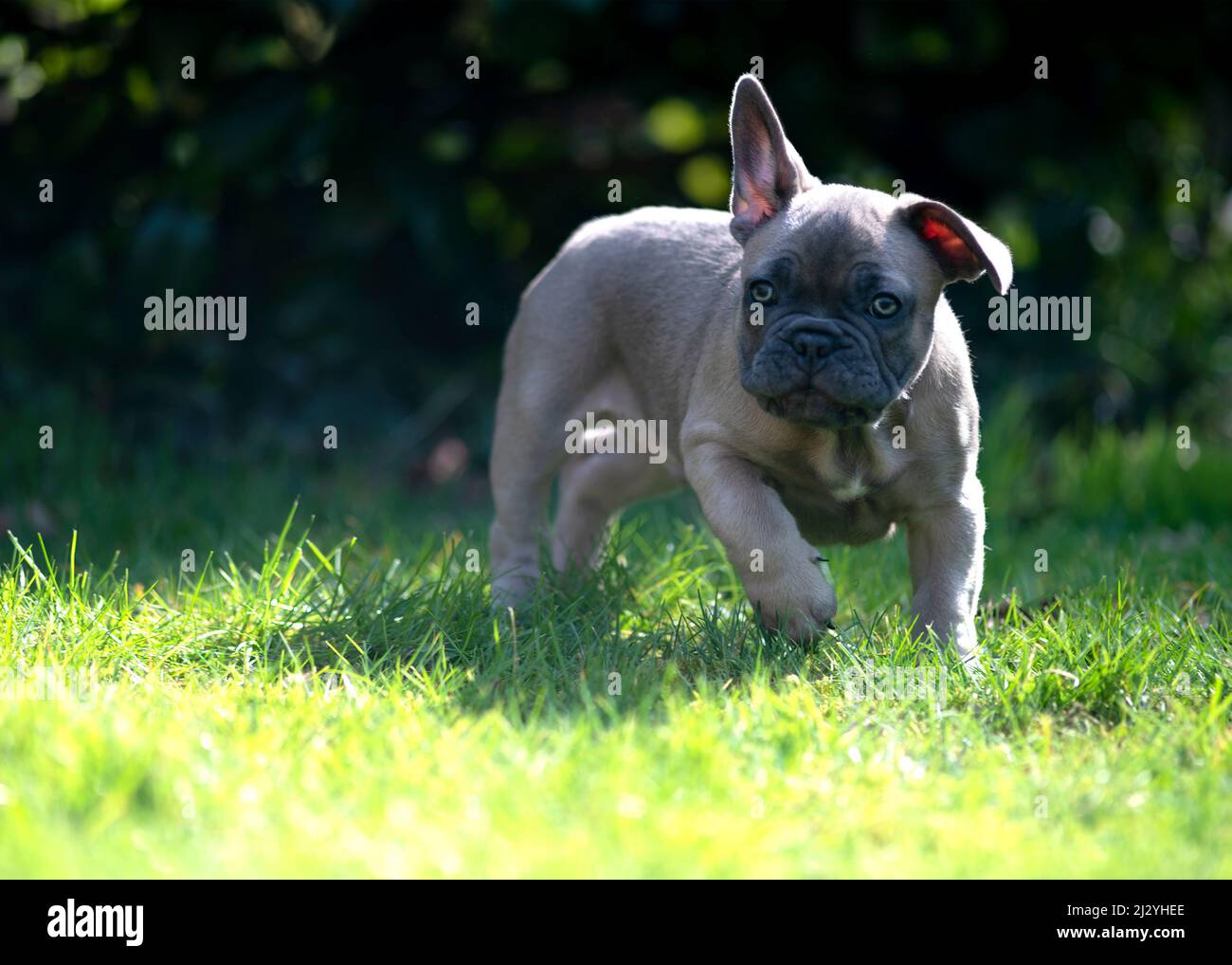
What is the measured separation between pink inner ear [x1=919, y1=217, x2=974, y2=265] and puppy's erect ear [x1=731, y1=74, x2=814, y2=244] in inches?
19.8

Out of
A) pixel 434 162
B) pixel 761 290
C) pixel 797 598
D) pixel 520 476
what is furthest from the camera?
pixel 434 162

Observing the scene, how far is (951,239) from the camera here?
466 cm

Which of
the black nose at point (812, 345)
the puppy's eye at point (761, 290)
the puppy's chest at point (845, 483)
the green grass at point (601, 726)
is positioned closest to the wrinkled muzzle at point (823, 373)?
the black nose at point (812, 345)

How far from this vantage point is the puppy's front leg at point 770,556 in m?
4.47

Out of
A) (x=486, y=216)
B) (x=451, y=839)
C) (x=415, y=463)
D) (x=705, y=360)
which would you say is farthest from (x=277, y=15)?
(x=451, y=839)

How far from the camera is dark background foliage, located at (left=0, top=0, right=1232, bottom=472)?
27.5 ft

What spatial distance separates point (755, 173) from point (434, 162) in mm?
4159

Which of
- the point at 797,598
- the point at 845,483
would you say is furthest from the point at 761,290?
the point at 797,598

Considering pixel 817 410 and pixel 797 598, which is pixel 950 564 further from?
pixel 817 410

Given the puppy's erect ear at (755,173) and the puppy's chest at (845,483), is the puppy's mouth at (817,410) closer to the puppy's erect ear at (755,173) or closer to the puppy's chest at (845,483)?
the puppy's chest at (845,483)

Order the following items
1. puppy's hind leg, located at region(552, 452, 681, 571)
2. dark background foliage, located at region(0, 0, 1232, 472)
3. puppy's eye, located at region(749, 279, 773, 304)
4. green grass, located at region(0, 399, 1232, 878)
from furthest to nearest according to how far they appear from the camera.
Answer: dark background foliage, located at region(0, 0, 1232, 472) < puppy's hind leg, located at region(552, 452, 681, 571) < puppy's eye, located at region(749, 279, 773, 304) < green grass, located at region(0, 399, 1232, 878)

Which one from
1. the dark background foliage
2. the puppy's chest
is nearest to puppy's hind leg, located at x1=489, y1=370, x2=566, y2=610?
the puppy's chest

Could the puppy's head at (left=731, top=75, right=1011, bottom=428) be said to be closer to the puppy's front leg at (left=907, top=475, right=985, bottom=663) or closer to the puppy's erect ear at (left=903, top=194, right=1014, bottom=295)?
the puppy's erect ear at (left=903, top=194, right=1014, bottom=295)

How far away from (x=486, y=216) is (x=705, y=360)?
4.36 metres
